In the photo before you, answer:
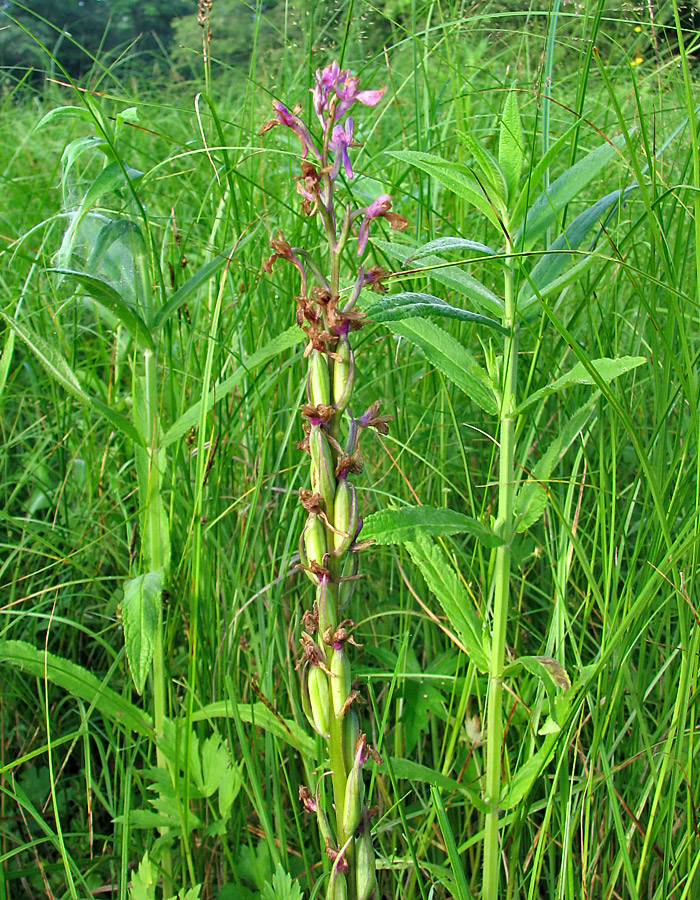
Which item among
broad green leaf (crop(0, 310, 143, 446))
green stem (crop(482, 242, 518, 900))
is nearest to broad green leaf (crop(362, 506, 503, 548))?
green stem (crop(482, 242, 518, 900))

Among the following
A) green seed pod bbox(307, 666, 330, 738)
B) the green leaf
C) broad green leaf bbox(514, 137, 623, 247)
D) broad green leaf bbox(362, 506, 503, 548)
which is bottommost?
the green leaf

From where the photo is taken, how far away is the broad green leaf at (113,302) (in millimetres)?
1351

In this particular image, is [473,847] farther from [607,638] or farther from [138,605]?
[138,605]

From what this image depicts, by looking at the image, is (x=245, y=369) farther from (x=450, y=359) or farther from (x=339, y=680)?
(x=339, y=680)

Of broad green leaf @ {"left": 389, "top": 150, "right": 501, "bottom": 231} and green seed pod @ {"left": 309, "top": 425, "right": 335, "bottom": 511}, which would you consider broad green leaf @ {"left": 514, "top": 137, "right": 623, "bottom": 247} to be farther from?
green seed pod @ {"left": 309, "top": 425, "right": 335, "bottom": 511}

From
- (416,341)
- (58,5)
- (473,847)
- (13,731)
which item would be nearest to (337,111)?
(416,341)

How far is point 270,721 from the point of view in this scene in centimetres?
141

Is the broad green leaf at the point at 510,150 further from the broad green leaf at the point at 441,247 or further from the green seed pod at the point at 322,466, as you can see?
the green seed pod at the point at 322,466

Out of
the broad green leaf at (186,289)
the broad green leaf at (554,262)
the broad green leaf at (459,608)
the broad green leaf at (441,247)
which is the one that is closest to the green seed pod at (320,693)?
the broad green leaf at (459,608)

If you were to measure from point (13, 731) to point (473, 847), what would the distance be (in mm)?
1033

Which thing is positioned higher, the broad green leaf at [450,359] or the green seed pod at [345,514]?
the broad green leaf at [450,359]

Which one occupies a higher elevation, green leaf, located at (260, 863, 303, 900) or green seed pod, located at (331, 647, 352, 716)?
green seed pod, located at (331, 647, 352, 716)

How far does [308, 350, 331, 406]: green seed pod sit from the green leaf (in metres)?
0.74

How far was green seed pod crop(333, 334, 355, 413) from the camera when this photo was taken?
93cm
